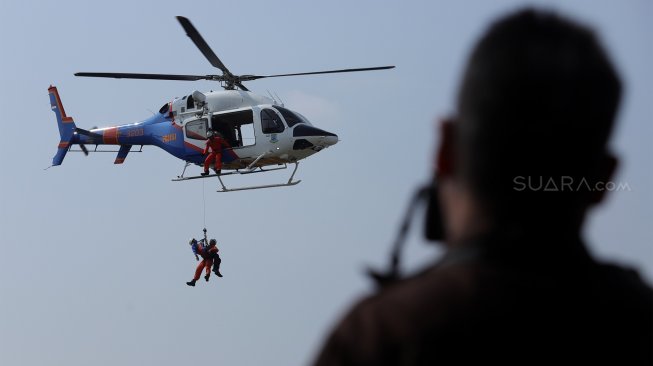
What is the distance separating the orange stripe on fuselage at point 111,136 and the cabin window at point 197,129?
3.65 meters

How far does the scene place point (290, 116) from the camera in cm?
2609

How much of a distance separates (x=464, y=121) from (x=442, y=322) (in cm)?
40

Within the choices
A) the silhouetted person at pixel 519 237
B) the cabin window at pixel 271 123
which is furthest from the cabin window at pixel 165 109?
the silhouetted person at pixel 519 237

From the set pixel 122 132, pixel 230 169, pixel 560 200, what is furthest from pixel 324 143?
pixel 560 200

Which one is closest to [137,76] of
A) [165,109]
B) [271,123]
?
[165,109]

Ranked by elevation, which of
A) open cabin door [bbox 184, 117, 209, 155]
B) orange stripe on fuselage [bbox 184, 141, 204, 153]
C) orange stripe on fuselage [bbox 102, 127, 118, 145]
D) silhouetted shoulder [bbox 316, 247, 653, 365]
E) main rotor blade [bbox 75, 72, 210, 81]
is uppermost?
silhouetted shoulder [bbox 316, 247, 653, 365]

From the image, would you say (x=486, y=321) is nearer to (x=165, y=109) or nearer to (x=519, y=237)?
(x=519, y=237)

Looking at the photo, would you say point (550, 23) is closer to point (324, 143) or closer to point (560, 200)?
point (560, 200)

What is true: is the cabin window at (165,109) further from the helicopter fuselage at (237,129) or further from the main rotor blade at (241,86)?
the main rotor blade at (241,86)

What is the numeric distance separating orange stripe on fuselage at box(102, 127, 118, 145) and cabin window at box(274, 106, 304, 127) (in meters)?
6.34

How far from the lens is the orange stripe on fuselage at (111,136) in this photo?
29922mm

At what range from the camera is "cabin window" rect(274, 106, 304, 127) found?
2592 centimetres

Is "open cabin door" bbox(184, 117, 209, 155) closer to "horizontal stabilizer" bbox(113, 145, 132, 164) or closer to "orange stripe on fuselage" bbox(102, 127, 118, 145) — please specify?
"horizontal stabilizer" bbox(113, 145, 132, 164)

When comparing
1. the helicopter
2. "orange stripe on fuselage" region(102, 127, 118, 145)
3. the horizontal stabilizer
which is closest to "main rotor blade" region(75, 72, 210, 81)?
the helicopter
